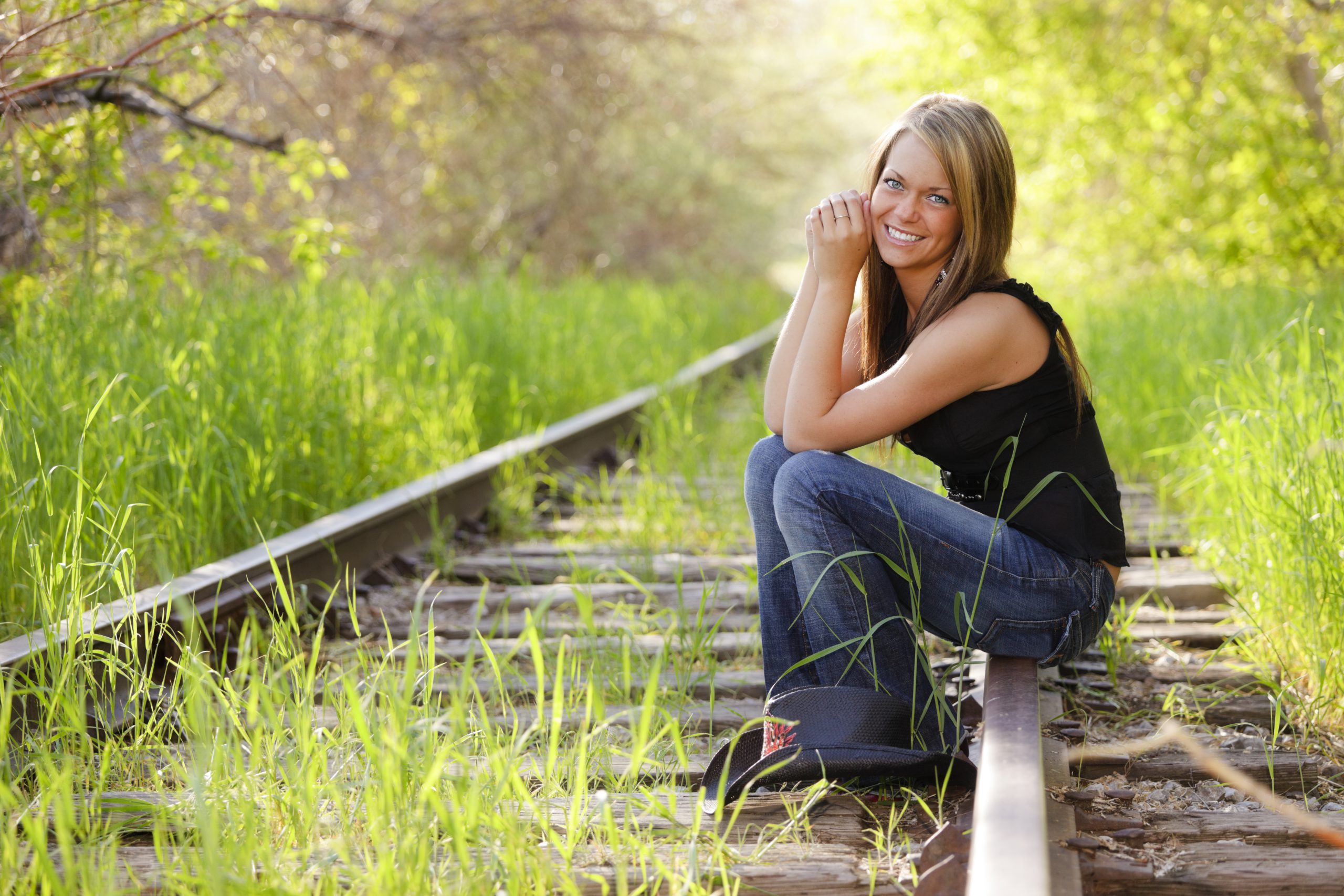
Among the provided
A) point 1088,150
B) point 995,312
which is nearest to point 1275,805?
point 995,312

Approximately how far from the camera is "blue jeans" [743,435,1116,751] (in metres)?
2.34

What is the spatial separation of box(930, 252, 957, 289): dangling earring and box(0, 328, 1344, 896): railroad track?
33.6 inches

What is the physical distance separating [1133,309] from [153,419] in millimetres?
6829

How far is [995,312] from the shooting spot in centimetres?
244

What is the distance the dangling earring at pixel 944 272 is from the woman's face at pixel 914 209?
18 mm

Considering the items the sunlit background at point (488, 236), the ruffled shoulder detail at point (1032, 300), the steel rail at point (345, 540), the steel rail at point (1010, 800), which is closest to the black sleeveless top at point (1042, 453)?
the ruffled shoulder detail at point (1032, 300)

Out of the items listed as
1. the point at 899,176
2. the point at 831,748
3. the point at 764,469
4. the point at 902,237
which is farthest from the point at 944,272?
the point at 831,748

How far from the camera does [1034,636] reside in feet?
7.92

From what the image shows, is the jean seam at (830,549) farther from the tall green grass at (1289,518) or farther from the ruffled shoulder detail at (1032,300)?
the tall green grass at (1289,518)

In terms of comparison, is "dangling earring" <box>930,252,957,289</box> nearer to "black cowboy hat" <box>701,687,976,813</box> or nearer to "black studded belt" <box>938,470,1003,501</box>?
"black studded belt" <box>938,470,1003,501</box>

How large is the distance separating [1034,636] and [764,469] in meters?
0.68

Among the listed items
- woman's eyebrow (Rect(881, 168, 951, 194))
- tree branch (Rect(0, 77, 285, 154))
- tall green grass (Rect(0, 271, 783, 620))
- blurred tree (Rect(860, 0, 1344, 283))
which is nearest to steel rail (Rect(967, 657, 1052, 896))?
woman's eyebrow (Rect(881, 168, 951, 194))

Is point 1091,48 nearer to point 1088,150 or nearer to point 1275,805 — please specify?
point 1088,150

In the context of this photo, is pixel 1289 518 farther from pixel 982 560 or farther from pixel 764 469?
pixel 764 469
